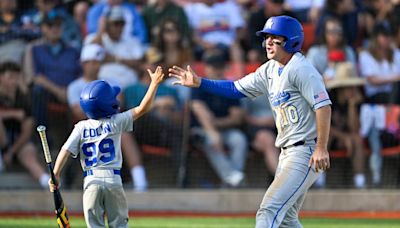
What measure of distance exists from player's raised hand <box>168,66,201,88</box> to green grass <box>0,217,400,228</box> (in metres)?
3.82

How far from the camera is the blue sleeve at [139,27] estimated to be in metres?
14.7

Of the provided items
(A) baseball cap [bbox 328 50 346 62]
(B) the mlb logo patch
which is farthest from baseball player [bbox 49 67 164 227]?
→ (A) baseball cap [bbox 328 50 346 62]

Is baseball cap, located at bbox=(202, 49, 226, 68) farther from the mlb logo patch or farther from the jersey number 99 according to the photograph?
the mlb logo patch

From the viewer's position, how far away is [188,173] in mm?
14359

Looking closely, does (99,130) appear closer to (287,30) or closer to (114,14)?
(287,30)

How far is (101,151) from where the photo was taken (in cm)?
765

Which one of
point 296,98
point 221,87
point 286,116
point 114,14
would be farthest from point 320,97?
point 114,14

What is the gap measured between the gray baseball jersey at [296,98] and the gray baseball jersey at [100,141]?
48.2 inches

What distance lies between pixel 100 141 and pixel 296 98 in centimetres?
161

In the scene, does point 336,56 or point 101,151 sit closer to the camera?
point 101,151

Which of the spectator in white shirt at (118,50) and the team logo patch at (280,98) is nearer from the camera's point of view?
the team logo patch at (280,98)

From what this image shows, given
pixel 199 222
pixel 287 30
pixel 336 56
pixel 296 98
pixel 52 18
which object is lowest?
pixel 199 222

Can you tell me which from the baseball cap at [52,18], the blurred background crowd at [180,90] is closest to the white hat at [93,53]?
the blurred background crowd at [180,90]

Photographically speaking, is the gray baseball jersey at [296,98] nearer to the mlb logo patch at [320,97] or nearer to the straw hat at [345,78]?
the mlb logo patch at [320,97]
